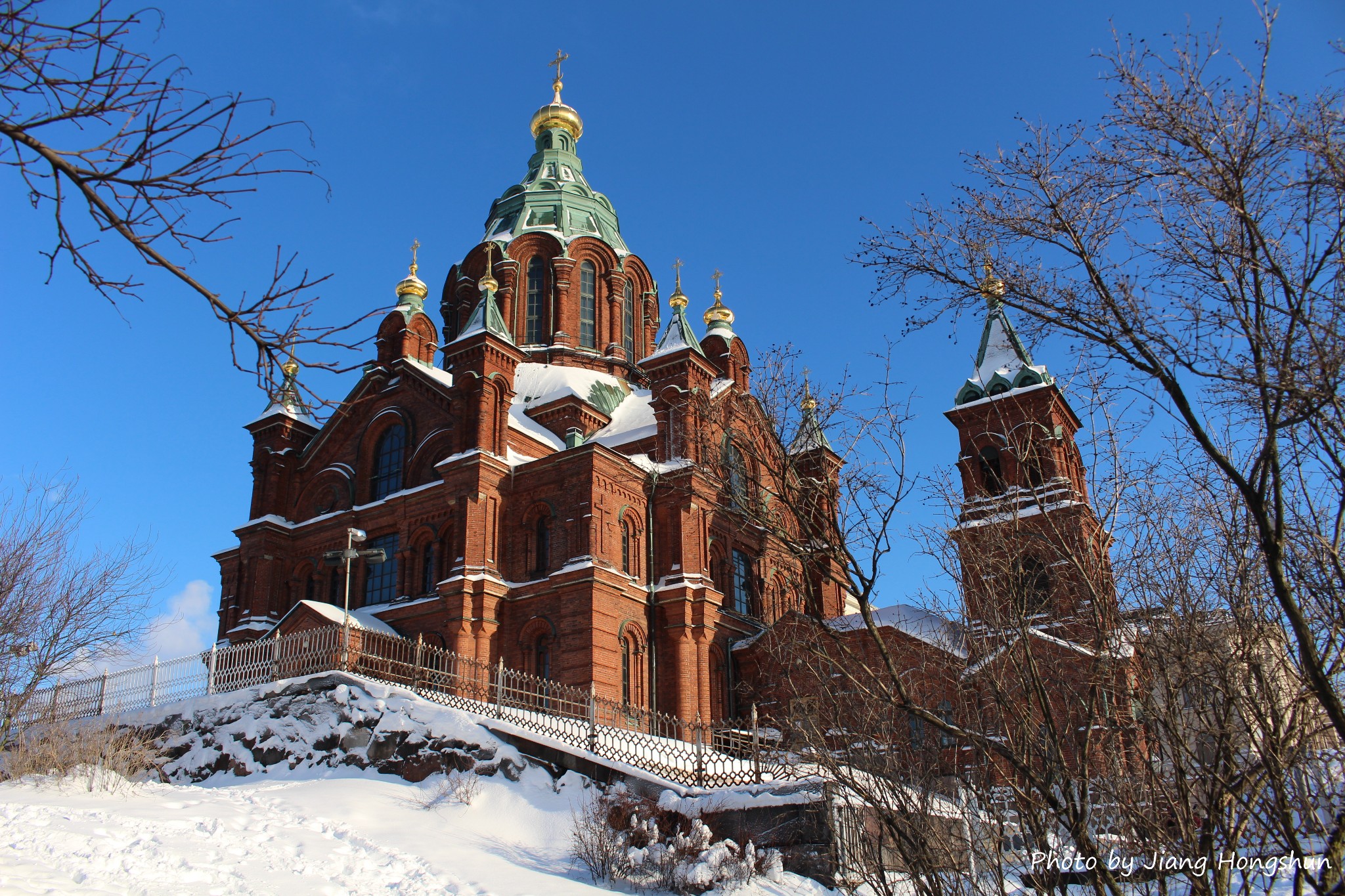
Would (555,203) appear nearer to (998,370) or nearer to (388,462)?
(388,462)

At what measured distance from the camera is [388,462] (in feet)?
95.8

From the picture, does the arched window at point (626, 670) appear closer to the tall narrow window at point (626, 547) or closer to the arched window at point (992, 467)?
the tall narrow window at point (626, 547)

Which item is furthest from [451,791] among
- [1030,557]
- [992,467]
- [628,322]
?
[628,322]

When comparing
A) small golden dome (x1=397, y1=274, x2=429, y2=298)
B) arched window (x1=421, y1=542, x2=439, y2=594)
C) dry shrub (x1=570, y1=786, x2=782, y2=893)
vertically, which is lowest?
dry shrub (x1=570, y1=786, x2=782, y2=893)

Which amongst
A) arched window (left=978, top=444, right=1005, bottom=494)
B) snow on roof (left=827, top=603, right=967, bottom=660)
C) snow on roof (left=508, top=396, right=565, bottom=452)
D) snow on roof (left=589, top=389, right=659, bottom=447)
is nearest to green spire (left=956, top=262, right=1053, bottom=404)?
arched window (left=978, top=444, right=1005, bottom=494)

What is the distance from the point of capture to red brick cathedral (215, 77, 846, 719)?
2480 centimetres

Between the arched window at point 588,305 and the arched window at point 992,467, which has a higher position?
the arched window at point 588,305

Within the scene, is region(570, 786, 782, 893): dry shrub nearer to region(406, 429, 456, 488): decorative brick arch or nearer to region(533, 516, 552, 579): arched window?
region(533, 516, 552, 579): arched window

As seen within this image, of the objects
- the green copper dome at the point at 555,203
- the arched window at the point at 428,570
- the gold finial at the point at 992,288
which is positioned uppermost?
the green copper dome at the point at 555,203

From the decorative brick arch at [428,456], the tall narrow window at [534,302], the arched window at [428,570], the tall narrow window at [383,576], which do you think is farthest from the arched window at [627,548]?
the tall narrow window at [534,302]

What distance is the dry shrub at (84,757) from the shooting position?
14.4m

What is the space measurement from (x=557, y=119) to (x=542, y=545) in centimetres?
2474

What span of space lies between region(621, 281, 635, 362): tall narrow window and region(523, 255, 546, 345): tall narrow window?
2.90 m

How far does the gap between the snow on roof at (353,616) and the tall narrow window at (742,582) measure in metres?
9.29
